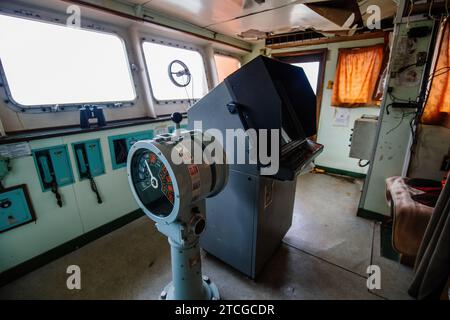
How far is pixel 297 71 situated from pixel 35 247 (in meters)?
2.67

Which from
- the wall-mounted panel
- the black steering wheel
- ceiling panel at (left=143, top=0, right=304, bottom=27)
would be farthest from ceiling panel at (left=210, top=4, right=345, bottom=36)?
the wall-mounted panel

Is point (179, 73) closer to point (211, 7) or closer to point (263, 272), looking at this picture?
point (211, 7)

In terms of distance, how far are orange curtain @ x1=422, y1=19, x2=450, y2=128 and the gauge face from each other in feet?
7.86

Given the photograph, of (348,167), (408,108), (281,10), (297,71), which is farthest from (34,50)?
(348,167)

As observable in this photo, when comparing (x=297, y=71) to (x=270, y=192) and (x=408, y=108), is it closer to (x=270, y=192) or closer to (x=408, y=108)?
(x=270, y=192)

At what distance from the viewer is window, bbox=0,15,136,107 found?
1.69m

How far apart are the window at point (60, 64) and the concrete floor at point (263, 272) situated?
147 cm

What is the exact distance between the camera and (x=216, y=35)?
3.31 meters

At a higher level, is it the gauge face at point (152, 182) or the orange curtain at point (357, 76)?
the orange curtain at point (357, 76)

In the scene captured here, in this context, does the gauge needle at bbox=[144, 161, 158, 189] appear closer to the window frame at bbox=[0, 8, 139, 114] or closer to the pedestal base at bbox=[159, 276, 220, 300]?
the pedestal base at bbox=[159, 276, 220, 300]

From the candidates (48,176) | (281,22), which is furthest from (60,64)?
(281,22)

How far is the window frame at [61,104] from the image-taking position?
164cm

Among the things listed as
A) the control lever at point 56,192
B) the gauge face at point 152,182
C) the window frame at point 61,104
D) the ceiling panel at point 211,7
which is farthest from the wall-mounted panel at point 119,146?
the ceiling panel at point 211,7

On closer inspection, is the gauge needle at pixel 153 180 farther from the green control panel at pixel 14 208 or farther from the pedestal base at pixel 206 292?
the green control panel at pixel 14 208
